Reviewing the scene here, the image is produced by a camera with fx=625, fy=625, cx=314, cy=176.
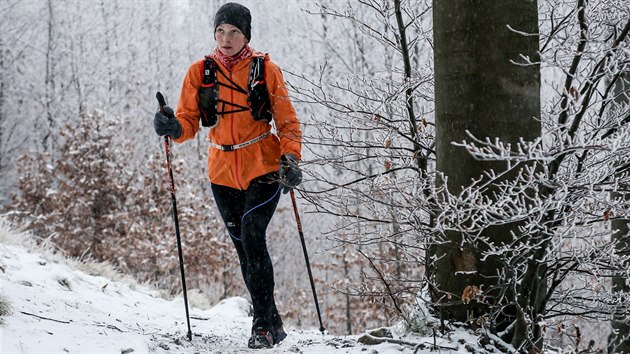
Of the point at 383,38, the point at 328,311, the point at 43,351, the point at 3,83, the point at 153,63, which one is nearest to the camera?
the point at 43,351

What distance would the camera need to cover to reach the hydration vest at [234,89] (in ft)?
14.3

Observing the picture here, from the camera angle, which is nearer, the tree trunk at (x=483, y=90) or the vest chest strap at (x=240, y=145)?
the tree trunk at (x=483, y=90)

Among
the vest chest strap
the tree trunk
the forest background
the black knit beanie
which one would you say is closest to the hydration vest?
the vest chest strap

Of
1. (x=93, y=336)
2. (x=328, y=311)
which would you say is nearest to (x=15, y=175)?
(x=328, y=311)

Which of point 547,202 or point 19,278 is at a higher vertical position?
point 547,202

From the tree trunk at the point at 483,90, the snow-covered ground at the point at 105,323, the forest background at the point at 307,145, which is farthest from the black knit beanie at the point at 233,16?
the snow-covered ground at the point at 105,323

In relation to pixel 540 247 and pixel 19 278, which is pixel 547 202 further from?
pixel 19 278

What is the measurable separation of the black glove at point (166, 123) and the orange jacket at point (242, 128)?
0.13 meters

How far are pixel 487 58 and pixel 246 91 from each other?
1871mm

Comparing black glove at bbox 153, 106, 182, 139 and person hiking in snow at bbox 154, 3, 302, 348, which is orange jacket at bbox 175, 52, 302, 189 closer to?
person hiking in snow at bbox 154, 3, 302, 348

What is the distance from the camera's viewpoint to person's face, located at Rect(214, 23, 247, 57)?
4.41m

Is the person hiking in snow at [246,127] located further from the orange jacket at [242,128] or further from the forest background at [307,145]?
the forest background at [307,145]

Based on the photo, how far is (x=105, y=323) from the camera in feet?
13.6

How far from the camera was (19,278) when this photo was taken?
496cm
